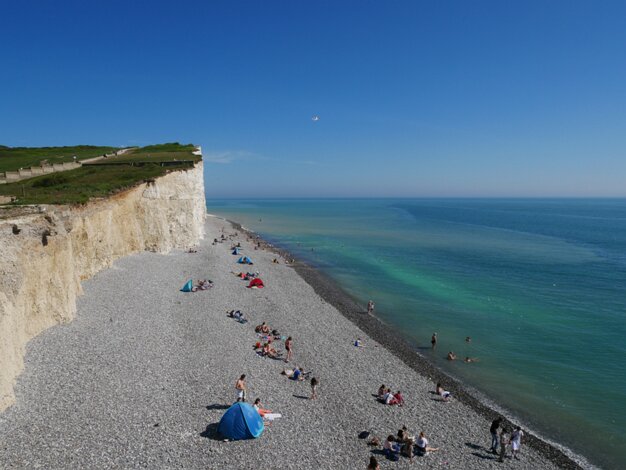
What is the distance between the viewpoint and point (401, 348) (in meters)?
22.4

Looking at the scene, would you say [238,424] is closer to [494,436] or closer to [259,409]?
[259,409]

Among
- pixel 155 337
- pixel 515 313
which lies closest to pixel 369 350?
pixel 155 337

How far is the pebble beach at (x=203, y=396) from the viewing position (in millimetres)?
11398

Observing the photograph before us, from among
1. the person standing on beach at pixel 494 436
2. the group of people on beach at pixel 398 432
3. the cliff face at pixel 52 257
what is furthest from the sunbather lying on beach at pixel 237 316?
the person standing on beach at pixel 494 436

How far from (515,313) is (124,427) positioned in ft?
92.9

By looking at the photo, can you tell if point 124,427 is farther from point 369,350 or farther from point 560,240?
point 560,240

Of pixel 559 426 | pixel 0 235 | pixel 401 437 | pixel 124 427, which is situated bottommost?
pixel 559 426

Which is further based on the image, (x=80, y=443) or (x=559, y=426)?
(x=559, y=426)

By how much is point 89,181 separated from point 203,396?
2690 cm

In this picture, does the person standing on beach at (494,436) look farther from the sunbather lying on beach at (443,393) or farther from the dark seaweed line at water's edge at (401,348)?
the sunbather lying on beach at (443,393)

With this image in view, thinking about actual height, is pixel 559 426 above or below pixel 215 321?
below

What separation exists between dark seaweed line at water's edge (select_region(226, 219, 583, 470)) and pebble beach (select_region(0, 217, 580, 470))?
10 centimetres

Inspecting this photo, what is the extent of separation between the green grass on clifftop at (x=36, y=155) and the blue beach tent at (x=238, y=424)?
40406mm

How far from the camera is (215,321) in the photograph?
22.5 m
